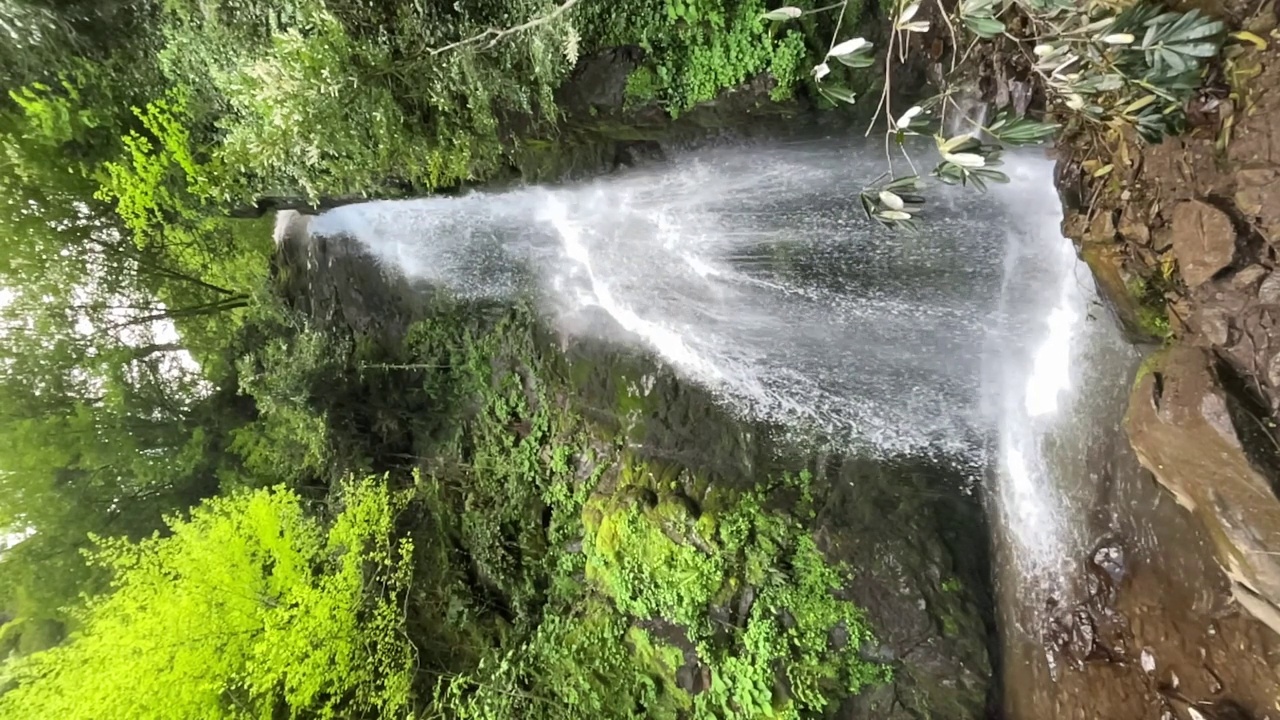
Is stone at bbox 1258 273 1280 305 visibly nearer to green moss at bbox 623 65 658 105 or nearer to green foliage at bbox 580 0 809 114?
green foliage at bbox 580 0 809 114

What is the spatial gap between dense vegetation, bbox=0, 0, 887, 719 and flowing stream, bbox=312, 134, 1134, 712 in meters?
0.72

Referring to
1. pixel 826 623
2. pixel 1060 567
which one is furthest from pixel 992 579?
pixel 826 623

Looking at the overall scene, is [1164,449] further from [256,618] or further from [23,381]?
[23,381]

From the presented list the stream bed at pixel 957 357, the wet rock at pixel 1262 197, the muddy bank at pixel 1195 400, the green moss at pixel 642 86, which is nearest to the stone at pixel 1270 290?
the muddy bank at pixel 1195 400

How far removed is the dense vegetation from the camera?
198 inches

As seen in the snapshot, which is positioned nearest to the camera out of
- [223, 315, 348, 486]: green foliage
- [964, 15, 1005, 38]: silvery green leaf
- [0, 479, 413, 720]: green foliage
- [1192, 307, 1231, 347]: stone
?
[964, 15, 1005, 38]: silvery green leaf

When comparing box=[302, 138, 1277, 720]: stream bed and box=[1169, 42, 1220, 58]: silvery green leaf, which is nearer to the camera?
box=[1169, 42, 1220, 58]: silvery green leaf

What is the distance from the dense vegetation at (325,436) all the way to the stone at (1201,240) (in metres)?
2.43

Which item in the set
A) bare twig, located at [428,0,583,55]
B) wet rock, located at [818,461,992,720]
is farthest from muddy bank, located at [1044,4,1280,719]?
bare twig, located at [428,0,583,55]

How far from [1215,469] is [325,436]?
7551 mm

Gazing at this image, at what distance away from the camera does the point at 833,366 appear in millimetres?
5352

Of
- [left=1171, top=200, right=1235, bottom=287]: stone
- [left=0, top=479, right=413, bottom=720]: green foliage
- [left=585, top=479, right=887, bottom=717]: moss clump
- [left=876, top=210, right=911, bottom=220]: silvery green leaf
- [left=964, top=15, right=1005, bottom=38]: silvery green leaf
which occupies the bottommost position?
[left=0, top=479, right=413, bottom=720]: green foliage

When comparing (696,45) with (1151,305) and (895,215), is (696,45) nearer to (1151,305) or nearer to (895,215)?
(895,215)

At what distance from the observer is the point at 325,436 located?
7680 mm
